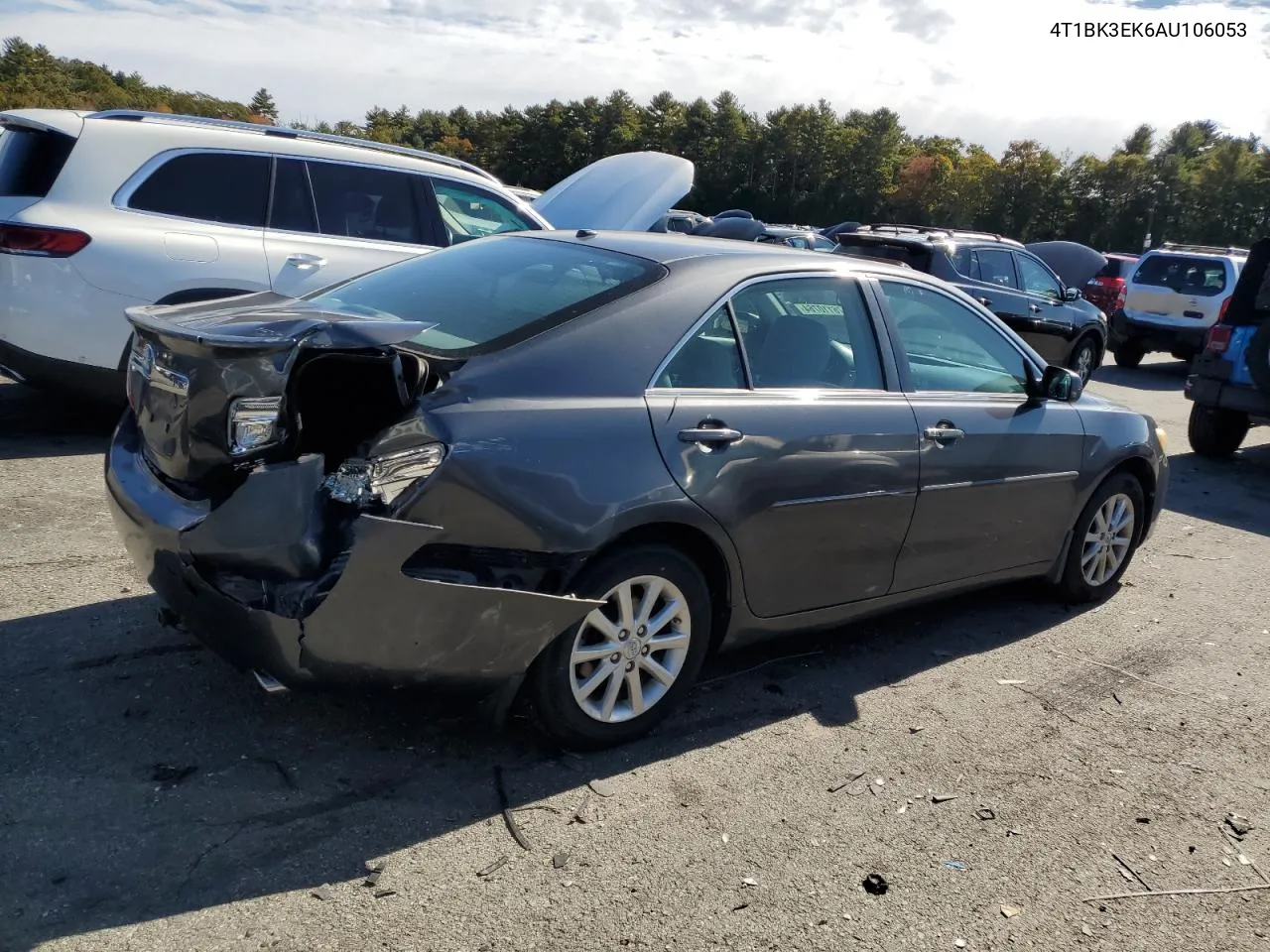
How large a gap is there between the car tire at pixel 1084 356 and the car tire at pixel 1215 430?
3.24 meters

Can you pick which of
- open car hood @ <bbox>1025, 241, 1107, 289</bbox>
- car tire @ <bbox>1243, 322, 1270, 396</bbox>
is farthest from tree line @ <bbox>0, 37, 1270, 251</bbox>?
car tire @ <bbox>1243, 322, 1270, 396</bbox>

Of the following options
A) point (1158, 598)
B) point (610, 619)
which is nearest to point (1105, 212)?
Answer: point (1158, 598)

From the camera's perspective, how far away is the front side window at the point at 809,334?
399cm

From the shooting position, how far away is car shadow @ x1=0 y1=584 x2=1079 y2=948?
2811 mm

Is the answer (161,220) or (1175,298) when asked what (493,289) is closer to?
(161,220)

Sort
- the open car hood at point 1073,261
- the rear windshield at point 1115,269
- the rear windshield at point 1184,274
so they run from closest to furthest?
the rear windshield at point 1184,274 → the open car hood at point 1073,261 → the rear windshield at point 1115,269

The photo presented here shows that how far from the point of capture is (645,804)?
3377mm

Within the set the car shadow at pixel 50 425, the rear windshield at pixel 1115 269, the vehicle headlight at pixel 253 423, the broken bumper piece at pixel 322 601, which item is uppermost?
the rear windshield at pixel 1115 269

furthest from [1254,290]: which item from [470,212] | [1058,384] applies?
[470,212]

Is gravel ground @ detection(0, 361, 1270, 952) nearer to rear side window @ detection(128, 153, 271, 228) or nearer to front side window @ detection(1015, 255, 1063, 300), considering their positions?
rear side window @ detection(128, 153, 271, 228)

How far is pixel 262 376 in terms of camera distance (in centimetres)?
312

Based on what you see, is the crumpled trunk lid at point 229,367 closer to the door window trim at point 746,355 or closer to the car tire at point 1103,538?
the door window trim at point 746,355

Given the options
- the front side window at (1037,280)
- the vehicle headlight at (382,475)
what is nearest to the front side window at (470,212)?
the vehicle headlight at (382,475)

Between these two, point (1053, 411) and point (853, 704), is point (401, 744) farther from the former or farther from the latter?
point (1053, 411)
